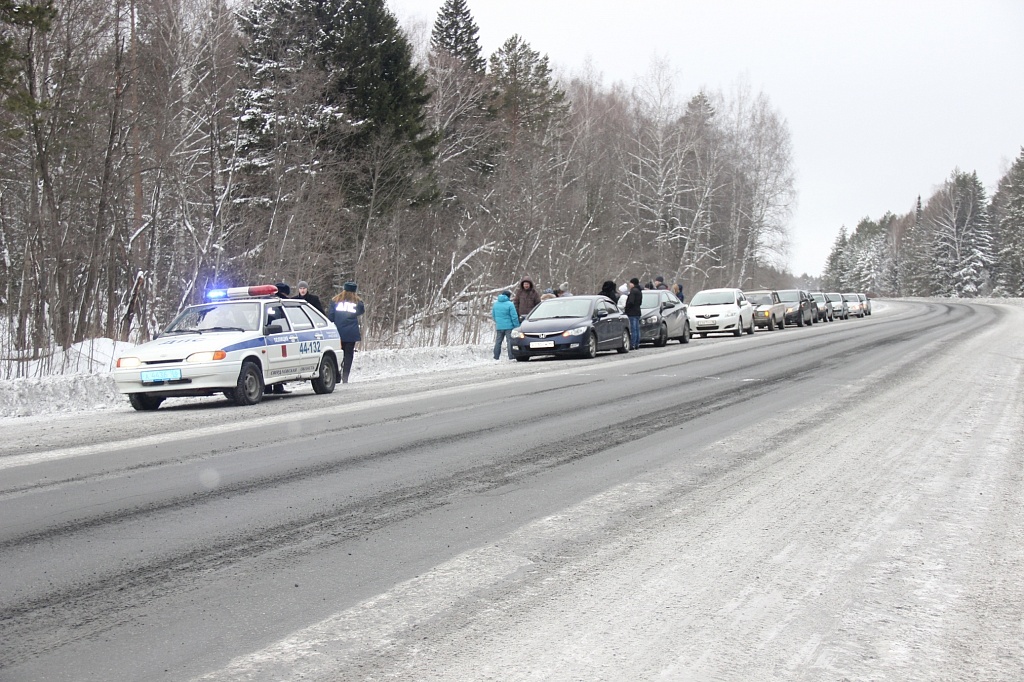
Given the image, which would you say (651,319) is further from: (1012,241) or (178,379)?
(1012,241)

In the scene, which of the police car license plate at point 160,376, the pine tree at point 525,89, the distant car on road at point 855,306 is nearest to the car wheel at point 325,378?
the police car license plate at point 160,376

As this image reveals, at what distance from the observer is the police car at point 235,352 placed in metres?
13.7

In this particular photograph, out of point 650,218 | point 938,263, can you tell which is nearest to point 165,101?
point 650,218

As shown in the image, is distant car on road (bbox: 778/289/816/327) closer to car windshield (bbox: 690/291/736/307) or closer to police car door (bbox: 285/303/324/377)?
car windshield (bbox: 690/291/736/307)

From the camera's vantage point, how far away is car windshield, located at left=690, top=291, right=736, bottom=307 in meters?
34.3

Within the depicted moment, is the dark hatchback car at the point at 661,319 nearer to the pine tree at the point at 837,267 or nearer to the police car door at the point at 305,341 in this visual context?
the police car door at the point at 305,341

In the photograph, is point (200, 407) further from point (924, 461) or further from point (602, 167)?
point (602, 167)

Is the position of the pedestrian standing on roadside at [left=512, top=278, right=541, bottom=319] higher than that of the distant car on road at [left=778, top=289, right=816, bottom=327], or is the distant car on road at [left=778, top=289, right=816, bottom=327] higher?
the pedestrian standing on roadside at [left=512, top=278, right=541, bottom=319]

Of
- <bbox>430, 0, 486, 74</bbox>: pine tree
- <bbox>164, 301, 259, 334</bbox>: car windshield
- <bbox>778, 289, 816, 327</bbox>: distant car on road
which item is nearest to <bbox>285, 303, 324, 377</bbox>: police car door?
<bbox>164, 301, 259, 334</bbox>: car windshield

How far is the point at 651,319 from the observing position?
28.4 m

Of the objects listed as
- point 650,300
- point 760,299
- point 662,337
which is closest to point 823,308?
point 760,299

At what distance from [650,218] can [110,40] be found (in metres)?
39.7

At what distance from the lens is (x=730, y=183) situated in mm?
61531

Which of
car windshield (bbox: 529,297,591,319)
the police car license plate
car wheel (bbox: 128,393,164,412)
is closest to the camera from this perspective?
the police car license plate
